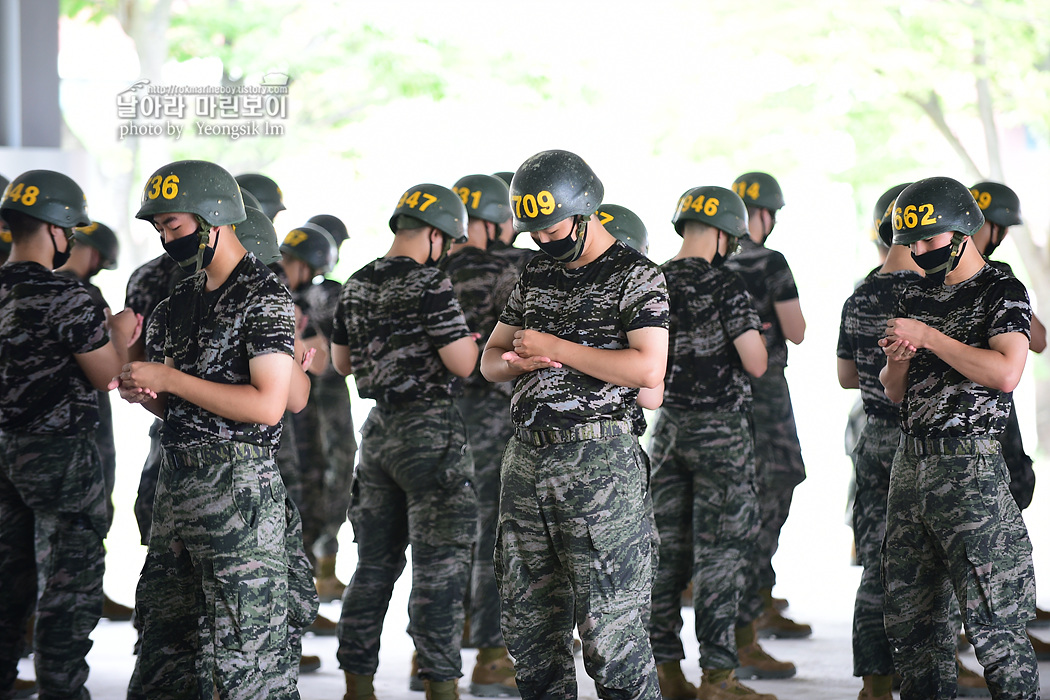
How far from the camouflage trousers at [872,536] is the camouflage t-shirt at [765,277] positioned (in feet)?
3.06

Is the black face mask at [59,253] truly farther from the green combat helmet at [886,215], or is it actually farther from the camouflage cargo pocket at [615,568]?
the green combat helmet at [886,215]

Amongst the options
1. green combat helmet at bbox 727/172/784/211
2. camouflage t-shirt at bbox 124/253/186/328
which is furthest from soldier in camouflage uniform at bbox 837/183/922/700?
camouflage t-shirt at bbox 124/253/186/328

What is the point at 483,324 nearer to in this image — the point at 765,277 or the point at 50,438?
the point at 765,277

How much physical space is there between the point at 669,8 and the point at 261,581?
886cm

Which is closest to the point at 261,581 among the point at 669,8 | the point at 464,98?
the point at 464,98

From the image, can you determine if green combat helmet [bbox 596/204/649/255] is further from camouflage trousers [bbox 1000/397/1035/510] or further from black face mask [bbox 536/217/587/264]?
camouflage trousers [bbox 1000/397/1035/510]

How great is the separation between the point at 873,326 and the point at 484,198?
188 centimetres

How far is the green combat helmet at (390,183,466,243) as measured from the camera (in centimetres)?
446

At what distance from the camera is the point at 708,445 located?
4.63 metres

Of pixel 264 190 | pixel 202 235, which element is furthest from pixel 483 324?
pixel 202 235

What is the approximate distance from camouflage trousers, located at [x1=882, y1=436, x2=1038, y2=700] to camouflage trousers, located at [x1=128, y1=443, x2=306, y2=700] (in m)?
1.98

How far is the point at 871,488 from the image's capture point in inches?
182

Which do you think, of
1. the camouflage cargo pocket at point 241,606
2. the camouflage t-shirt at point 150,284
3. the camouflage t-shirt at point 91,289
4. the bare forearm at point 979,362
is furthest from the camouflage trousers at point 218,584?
the bare forearm at point 979,362

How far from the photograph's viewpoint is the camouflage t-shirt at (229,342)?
3162 millimetres
